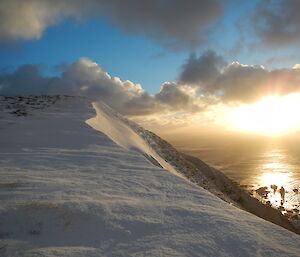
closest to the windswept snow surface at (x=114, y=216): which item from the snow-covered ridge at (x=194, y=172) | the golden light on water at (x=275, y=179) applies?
the snow-covered ridge at (x=194, y=172)

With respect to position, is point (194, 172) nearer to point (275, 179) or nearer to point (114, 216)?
point (114, 216)

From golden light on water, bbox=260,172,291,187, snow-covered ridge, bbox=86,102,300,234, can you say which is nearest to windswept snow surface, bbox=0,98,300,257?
Answer: snow-covered ridge, bbox=86,102,300,234

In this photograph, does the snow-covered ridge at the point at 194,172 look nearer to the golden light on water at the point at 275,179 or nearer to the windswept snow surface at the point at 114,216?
the windswept snow surface at the point at 114,216

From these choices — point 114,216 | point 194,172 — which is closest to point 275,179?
point 194,172

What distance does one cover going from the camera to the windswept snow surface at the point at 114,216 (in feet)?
8.36

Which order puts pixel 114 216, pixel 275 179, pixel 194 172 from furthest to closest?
pixel 275 179, pixel 194 172, pixel 114 216

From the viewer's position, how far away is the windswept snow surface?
2547 millimetres

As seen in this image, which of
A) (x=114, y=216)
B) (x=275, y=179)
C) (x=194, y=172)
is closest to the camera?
(x=114, y=216)

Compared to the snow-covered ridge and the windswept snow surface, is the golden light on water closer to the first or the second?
the snow-covered ridge

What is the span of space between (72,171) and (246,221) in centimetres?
400

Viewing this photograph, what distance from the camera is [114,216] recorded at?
3.12 m

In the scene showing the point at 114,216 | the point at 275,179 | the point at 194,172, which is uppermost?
the point at 114,216

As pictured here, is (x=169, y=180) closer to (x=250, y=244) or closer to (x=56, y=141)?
(x=250, y=244)

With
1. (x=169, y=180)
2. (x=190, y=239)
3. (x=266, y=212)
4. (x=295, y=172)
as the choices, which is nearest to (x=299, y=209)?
(x=266, y=212)
